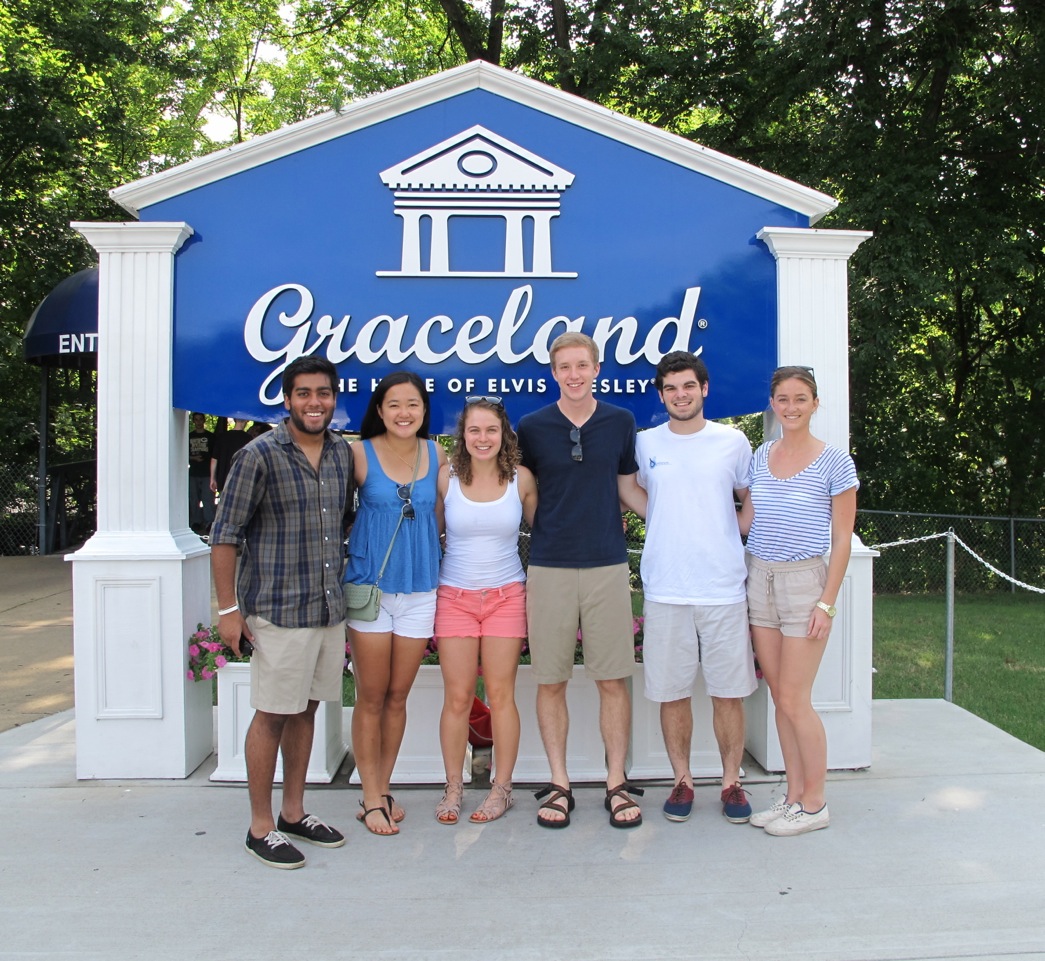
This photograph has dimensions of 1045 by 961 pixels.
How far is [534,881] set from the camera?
3.08 meters

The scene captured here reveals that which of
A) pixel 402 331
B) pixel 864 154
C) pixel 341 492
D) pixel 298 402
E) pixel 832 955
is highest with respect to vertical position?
pixel 864 154

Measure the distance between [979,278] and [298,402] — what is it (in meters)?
9.13

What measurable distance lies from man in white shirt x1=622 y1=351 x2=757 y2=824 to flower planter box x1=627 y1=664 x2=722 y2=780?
0.43 meters

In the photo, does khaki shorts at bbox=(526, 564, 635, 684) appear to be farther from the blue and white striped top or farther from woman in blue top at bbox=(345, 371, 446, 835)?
the blue and white striped top

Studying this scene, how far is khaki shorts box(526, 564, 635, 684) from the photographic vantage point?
3508 millimetres

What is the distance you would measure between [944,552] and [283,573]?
10.0 meters

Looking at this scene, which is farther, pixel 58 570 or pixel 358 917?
pixel 58 570

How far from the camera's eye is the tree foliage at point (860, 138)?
977cm

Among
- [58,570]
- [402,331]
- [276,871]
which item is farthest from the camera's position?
[58,570]

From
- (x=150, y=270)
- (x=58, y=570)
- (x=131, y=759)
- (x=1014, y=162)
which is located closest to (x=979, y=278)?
(x=1014, y=162)

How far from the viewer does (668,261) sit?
4332mm

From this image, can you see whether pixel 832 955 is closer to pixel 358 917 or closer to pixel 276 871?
pixel 358 917

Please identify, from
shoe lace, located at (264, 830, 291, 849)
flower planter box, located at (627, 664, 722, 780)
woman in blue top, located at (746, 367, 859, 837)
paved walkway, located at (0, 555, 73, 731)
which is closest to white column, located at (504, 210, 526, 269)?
woman in blue top, located at (746, 367, 859, 837)

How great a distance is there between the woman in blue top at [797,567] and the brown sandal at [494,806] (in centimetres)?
96
